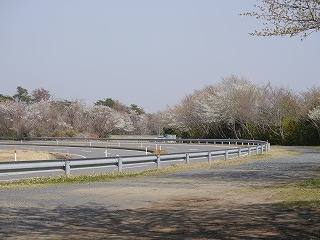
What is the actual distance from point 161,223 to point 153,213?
1.29 meters

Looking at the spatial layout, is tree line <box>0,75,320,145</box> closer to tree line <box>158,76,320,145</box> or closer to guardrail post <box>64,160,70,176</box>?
tree line <box>158,76,320,145</box>

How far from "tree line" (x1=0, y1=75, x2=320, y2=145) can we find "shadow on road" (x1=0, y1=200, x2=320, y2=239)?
177 feet

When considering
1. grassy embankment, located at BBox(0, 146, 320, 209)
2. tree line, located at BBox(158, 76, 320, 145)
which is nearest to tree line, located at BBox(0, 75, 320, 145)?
tree line, located at BBox(158, 76, 320, 145)

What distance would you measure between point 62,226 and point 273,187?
8245 millimetres

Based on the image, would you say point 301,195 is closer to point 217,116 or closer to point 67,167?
point 67,167

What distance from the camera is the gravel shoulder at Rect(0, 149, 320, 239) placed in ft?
26.5

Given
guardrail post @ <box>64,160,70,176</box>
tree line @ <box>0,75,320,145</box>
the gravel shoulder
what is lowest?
the gravel shoulder

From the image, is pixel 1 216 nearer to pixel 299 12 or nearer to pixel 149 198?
pixel 149 198

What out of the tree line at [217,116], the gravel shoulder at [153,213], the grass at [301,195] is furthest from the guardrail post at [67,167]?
the tree line at [217,116]

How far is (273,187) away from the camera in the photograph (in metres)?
15.3

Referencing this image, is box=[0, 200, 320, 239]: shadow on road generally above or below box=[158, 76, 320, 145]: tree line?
below

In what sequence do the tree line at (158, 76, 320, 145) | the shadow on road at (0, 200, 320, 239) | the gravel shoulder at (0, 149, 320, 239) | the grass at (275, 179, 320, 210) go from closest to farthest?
the shadow on road at (0, 200, 320, 239), the gravel shoulder at (0, 149, 320, 239), the grass at (275, 179, 320, 210), the tree line at (158, 76, 320, 145)

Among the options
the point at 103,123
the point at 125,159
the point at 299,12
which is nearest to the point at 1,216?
the point at 299,12

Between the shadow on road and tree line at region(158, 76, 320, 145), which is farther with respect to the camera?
tree line at region(158, 76, 320, 145)
